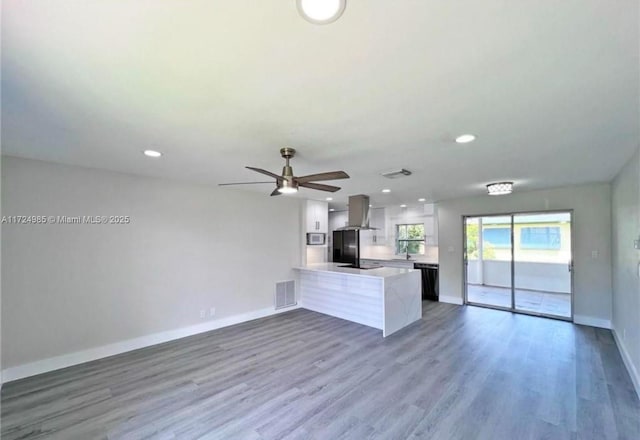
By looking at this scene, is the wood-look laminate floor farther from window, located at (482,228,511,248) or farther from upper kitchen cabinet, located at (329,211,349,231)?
upper kitchen cabinet, located at (329,211,349,231)

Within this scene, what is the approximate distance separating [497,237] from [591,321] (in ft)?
8.04

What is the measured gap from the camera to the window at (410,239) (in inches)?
307

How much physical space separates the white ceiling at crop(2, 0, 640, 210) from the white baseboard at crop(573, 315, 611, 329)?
10.8 ft

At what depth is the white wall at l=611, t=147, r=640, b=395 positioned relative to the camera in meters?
2.90

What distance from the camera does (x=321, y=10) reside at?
112 centimetres

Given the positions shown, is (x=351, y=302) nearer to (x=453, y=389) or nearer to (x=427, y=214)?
(x=453, y=389)

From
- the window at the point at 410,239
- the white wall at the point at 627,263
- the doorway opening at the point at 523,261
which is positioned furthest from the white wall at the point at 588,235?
the window at the point at 410,239

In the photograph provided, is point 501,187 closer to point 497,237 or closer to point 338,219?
point 497,237

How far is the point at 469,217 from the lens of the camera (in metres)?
6.31

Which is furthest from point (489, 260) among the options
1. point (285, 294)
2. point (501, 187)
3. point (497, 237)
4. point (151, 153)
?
point (151, 153)

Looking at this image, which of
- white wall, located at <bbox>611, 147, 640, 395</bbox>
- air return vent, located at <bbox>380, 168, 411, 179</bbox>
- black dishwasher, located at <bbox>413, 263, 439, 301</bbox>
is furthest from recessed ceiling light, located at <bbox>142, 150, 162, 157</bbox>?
black dishwasher, located at <bbox>413, 263, 439, 301</bbox>

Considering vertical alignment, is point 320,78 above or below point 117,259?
above

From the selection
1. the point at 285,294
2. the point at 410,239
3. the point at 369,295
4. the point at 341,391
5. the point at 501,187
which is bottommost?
the point at 341,391

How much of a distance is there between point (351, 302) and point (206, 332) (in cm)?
255
